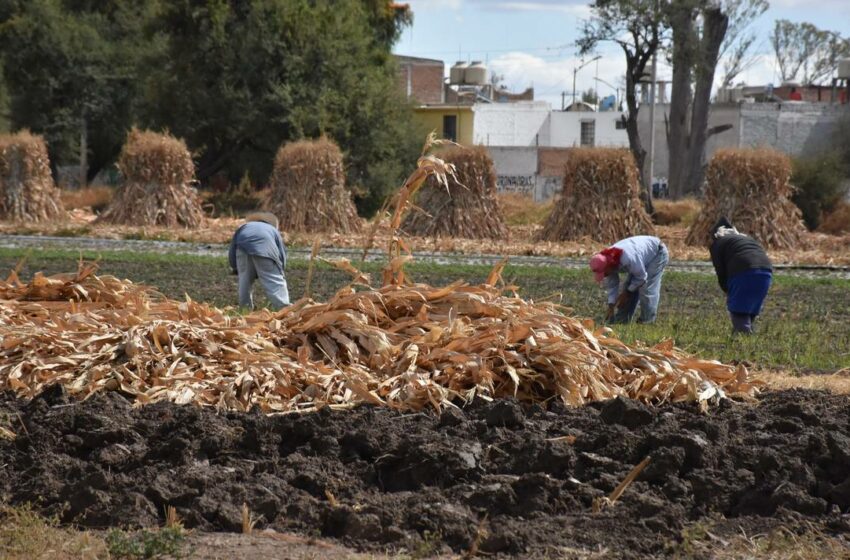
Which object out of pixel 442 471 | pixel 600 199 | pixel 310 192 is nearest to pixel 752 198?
pixel 600 199

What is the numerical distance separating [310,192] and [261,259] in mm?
18923

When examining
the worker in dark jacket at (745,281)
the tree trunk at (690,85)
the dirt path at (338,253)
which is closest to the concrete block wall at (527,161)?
the tree trunk at (690,85)

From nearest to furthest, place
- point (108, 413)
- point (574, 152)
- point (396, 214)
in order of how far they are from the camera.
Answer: point (108, 413) < point (396, 214) < point (574, 152)

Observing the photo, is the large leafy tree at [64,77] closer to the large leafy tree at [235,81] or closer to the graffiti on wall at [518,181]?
the large leafy tree at [235,81]

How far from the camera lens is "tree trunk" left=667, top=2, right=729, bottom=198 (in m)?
37.7

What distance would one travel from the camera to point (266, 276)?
12.9 meters

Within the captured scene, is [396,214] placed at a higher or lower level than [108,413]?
higher

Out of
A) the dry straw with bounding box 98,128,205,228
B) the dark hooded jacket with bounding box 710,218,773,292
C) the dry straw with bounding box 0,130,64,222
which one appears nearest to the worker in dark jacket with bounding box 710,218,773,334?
the dark hooded jacket with bounding box 710,218,773,292

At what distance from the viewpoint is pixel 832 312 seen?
15180 mm

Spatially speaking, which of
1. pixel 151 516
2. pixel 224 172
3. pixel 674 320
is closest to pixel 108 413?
pixel 151 516

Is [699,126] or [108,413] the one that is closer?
[108,413]

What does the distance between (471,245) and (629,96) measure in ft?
40.4

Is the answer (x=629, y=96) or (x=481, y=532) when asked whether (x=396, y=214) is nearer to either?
(x=481, y=532)

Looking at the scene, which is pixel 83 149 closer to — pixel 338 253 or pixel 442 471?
pixel 338 253
